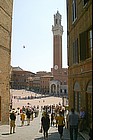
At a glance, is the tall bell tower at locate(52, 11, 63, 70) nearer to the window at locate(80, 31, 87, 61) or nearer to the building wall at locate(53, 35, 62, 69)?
the building wall at locate(53, 35, 62, 69)

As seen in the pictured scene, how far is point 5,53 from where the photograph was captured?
1285cm

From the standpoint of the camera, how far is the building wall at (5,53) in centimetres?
1214

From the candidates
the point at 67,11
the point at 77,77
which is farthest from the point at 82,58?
the point at 67,11

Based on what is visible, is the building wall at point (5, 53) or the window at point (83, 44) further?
the building wall at point (5, 53)

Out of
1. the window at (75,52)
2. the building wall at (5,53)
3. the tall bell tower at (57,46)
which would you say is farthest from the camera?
the tall bell tower at (57,46)

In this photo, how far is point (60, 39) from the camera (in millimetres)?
75000

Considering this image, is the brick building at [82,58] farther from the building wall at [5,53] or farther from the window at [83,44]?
the building wall at [5,53]

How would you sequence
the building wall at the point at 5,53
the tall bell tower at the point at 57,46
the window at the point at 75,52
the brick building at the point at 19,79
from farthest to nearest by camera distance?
the brick building at the point at 19,79 < the tall bell tower at the point at 57,46 < the building wall at the point at 5,53 < the window at the point at 75,52

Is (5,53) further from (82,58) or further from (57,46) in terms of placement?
(57,46)

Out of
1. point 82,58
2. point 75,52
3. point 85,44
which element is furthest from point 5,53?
point 85,44

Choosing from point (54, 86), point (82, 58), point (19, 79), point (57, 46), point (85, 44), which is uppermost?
point (57, 46)

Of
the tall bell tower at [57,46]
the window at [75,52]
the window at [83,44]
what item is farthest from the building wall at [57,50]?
the window at [83,44]
